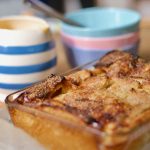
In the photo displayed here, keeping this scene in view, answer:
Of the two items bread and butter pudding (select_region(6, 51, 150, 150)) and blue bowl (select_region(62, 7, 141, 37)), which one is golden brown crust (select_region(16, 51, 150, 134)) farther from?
blue bowl (select_region(62, 7, 141, 37))

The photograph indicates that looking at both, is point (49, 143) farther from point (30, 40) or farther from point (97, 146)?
point (30, 40)

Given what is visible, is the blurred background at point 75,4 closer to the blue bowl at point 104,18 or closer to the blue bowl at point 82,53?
the blue bowl at point 104,18

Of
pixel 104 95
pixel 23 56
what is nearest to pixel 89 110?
pixel 104 95

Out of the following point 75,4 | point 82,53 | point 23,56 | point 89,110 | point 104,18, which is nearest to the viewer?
point 89,110

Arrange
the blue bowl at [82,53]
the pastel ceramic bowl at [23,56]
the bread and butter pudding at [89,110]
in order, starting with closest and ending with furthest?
the bread and butter pudding at [89,110], the pastel ceramic bowl at [23,56], the blue bowl at [82,53]

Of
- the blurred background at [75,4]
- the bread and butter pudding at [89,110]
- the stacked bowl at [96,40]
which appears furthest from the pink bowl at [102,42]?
the blurred background at [75,4]

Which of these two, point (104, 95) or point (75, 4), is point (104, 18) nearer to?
point (104, 95)

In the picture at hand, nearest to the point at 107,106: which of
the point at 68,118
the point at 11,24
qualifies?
the point at 68,118
